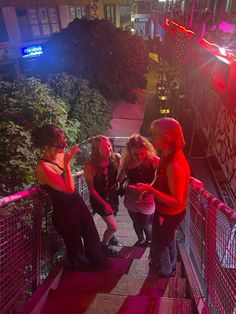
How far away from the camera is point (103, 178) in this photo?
429cm

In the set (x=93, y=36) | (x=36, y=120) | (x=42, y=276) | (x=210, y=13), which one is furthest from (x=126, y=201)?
(x=93, y=36)

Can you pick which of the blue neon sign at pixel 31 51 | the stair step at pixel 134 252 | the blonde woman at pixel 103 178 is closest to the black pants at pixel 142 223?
the stair step at pixel 134 252

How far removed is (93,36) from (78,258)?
510 inches

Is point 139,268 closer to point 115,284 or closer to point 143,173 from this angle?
point 115,284

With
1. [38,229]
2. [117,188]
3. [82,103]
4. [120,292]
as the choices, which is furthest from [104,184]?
[82,103]

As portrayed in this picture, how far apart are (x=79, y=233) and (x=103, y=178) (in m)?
0.88

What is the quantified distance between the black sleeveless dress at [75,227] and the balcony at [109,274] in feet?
0.64

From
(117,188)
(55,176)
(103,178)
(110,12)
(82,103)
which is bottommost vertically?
(82,103)

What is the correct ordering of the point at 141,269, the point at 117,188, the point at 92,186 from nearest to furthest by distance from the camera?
1. the point at 141,269
2. the point at 92,186
3. the point at 117,188

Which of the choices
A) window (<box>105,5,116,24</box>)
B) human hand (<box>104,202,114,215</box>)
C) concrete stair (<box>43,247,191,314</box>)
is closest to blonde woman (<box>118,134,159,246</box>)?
human hand (<box>104,202,114,215</box>)

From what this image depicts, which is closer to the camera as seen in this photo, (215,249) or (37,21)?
(215,249)

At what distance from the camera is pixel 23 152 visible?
5.73m

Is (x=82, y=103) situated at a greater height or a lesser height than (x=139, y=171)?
lesser

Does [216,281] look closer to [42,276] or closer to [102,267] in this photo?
[102,267]
